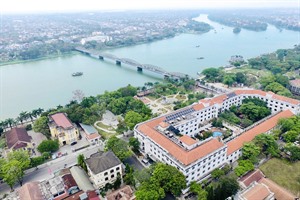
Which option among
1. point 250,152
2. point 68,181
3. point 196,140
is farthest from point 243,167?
point 68,181

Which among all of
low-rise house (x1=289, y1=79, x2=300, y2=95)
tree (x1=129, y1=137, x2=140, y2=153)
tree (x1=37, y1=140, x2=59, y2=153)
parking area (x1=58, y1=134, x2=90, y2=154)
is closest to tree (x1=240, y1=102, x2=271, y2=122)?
low-rise house (x1=289, y1=79, x2=300, y2=95)

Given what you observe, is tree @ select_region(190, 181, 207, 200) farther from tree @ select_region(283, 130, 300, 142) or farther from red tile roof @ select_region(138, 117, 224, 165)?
tree @ select_region(283, 130, 300, 142)

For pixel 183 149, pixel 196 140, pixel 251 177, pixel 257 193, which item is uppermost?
pixel 183 149

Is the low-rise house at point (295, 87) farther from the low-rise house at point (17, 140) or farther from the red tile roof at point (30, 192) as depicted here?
the red tile roof at point (30, 192)

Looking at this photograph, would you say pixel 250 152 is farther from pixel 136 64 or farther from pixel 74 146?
pixel 136 64

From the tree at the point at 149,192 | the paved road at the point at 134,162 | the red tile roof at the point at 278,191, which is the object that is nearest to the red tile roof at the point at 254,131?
the red tile roof at the point at 278,191

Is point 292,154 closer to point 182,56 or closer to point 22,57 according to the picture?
point 182,56

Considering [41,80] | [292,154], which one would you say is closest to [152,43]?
[41,80]
